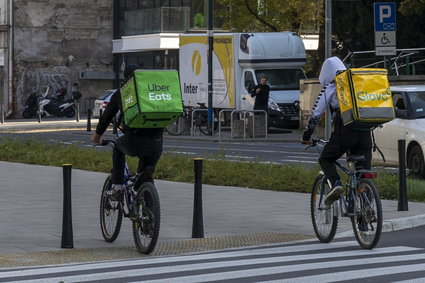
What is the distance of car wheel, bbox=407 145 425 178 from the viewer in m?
21.0

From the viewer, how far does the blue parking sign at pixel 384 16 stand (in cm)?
2681

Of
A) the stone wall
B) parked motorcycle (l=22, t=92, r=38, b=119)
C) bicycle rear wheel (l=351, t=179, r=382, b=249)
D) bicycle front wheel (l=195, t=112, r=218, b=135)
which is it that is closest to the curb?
bicycle rear wheel (l=351, t=179, r=382, b=249)

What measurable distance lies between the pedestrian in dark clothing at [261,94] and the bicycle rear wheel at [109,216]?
2682 centimetres

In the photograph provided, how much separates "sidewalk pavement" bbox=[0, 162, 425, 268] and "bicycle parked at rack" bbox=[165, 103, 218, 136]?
21999 mm

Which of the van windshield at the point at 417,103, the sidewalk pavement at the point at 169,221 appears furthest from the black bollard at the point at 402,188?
the van windshield at the point at 417,103

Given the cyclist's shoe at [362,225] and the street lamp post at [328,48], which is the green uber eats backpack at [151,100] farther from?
the street lamp post at [328,48]

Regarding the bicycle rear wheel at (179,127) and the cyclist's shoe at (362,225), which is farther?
the bicycle rear wheel at (179,127)

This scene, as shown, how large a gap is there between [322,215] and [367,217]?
933 mm

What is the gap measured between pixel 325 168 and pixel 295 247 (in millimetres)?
832

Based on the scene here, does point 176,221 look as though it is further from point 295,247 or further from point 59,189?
point 59,189

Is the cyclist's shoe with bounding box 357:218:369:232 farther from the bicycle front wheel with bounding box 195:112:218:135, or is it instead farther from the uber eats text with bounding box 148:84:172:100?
the bicycle front wheel with bounding box 195:112:218:135

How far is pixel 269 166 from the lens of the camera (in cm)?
2211

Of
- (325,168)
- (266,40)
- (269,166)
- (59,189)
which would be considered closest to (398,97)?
(269,166)

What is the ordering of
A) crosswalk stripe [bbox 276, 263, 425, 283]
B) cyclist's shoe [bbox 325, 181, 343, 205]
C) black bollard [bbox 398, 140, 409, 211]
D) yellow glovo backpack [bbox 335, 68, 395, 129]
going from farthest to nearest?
black bollard [bbox 398, 140, 409, 211] < cyclist's shoe [bbox 325, 181, 343, 205] < yellow glovo backpack [bbox 335, 68, 395, 129] < crosswalk stripe [bbox 276, 263, 425, 283]
